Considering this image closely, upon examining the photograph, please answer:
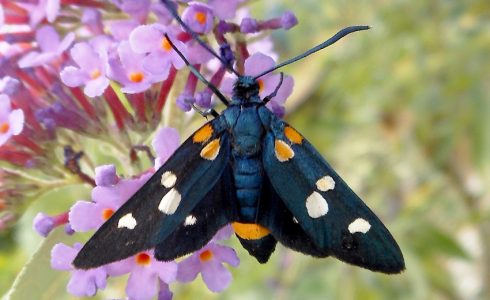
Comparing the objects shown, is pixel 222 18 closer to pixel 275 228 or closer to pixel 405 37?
pixel 275 228

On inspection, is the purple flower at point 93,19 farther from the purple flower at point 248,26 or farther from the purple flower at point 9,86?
the purple flower at point 248,26

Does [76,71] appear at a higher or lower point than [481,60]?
higher

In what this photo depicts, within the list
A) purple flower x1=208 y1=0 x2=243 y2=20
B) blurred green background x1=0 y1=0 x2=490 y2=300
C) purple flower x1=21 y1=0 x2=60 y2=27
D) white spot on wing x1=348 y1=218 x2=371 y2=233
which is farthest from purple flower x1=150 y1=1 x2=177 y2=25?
blurred green background x1=0 y1=0 x2=490 y2=300

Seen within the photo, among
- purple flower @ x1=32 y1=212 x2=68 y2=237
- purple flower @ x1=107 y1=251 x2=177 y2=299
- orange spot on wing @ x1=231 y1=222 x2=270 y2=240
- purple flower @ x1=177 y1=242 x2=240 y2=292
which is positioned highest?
orange spot on wing @ x1=231 y1=222 x2=270 y2=240

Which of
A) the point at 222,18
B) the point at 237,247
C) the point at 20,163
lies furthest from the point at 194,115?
the point at 237,247

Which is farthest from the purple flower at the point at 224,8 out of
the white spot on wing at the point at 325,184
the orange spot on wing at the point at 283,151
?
the white spot on wing at the point at 325,184

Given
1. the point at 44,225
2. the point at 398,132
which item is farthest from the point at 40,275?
the point at 398,132

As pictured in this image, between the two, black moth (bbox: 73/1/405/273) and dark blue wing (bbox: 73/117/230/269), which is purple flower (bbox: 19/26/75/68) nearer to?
black moth (bbox: 73/1/405/273)
